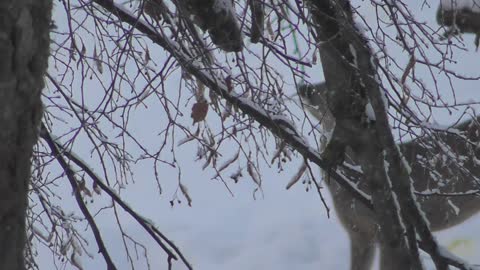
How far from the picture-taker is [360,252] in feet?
15.5

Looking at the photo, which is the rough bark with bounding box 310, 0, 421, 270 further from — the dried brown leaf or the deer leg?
the deer leg

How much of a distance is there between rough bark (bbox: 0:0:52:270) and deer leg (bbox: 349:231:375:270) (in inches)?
144

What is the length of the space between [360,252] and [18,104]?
3865 millimetres

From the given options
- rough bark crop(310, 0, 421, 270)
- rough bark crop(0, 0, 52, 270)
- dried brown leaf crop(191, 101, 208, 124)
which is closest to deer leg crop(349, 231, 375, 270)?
rough bark crop(310, 0, 421, 270)

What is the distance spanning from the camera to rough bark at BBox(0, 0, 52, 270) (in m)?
1.10

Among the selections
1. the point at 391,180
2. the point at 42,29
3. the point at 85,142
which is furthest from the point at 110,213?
the point at 42,29

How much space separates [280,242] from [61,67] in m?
2.38

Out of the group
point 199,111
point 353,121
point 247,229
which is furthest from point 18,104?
point 247,229

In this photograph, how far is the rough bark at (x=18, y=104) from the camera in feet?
3.62

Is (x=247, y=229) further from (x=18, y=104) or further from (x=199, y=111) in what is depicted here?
(x=18, y=104)

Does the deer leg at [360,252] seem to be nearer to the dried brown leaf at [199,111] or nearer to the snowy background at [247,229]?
the snowy background at [247,229]

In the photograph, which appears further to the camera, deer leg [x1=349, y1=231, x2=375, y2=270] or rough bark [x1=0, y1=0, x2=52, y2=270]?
deer leg [x1=349, y1=231, x2=375, y2=270]

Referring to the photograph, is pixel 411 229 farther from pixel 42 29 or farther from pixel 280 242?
pixel 280 242

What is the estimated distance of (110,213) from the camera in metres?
6.71
